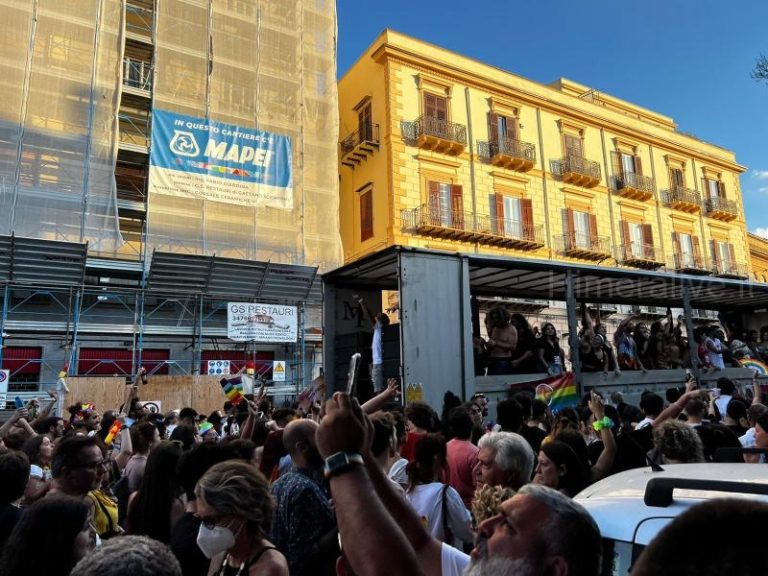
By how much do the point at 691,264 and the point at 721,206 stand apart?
15.9 ft

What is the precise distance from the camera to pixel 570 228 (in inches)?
1083

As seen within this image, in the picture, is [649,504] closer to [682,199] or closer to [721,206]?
[682,199]

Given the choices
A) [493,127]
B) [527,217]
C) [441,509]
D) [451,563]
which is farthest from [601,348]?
[493,127]

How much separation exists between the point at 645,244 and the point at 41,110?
88.7ft

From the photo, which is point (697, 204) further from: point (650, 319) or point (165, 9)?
point (165, 9)

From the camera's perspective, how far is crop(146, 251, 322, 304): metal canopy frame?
17938mm

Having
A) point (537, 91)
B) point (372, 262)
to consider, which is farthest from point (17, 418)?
point (537, 91)

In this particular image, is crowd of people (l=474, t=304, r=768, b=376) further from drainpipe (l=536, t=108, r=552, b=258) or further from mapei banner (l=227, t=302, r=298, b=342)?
drainpipe (l=536, t=108, r=552, b=258)

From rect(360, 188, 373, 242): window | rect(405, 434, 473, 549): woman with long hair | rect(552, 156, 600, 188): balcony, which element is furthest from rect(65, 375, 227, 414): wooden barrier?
rect(552, 156, 600, 188): balcony

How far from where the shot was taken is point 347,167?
1053 inches

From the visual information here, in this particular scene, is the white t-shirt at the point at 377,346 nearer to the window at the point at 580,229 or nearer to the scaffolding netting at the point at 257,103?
the scaffolding netting at the point at 257,103

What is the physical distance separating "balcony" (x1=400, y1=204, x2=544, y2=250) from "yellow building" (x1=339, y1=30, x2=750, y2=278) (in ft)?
0.19

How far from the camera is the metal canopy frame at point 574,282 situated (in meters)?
9.60

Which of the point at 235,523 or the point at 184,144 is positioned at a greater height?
the point at 184,144
